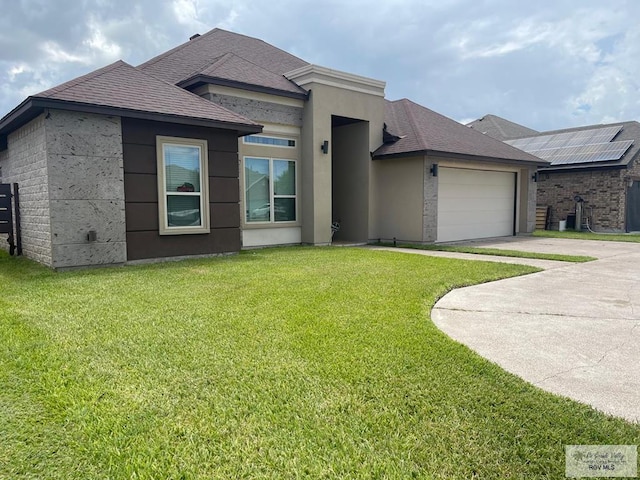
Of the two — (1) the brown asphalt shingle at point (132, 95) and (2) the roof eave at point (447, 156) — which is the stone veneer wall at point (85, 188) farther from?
(2) the roof eave at point (447, 156)

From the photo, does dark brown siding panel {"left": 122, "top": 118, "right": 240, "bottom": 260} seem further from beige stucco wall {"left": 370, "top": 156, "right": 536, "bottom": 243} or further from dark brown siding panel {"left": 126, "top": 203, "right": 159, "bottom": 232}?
beige stucco wall {"left": 370, "top": 156, "right": 536, "bottom": 243}

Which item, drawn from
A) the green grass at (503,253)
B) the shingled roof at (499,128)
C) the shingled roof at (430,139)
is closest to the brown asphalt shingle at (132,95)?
the shingled roof at (430,139)

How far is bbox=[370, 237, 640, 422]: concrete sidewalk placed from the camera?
335cm

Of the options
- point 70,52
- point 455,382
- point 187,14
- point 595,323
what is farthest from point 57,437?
point 70,52

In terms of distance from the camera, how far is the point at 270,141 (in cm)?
1217

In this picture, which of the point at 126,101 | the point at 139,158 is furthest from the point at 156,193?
the point at 126,101

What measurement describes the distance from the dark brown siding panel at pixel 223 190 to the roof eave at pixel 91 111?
3.73 feet

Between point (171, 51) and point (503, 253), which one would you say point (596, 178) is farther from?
point (171, 51)

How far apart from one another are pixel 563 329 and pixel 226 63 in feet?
34.2

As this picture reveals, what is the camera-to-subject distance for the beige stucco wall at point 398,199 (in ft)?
43.3

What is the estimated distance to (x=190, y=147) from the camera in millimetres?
9531

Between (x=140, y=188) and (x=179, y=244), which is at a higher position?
(x=140, y=188)

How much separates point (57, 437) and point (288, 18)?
1463cm

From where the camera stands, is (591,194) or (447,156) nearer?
(447,156)
